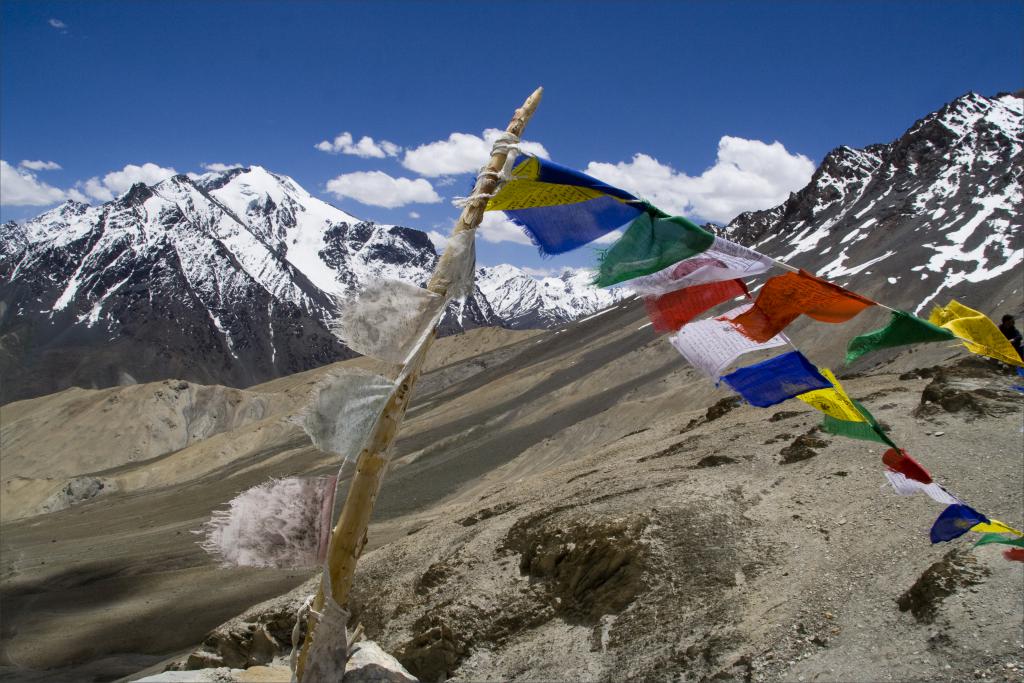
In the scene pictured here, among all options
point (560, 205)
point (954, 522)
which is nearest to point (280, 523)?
point (560, 205)

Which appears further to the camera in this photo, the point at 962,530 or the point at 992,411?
the point at 992,411

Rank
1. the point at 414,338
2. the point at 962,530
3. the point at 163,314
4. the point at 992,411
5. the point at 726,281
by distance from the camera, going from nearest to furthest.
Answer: the point at 414,338
the point at 726,281
the point at 962,530
the point at 992,411
the point at 163,314

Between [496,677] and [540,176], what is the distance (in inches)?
263

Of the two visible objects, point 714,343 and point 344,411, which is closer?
point 344,411

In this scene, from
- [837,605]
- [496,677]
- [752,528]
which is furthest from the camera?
[752,528]

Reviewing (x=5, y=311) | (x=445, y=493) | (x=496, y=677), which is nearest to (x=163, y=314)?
(x=5, y=311)

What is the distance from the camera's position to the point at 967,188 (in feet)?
206

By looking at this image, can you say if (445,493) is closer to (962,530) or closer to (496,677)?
(496,677)

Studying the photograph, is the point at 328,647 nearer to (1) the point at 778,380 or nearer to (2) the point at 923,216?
(1) the point at 778,380

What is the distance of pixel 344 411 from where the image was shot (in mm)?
3148

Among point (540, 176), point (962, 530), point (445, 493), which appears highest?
point (540, 176)

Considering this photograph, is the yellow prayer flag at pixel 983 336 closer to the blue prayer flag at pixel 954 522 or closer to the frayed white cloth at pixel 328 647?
the blue prayer flag at pixel 954 522

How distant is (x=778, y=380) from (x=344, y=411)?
297 cm

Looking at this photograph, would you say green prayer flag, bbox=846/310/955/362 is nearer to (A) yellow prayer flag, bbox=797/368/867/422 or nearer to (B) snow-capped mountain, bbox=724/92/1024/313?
(A) yellow prayer flag, bbox=797/368/867/422
